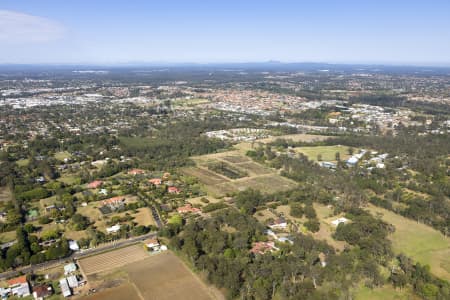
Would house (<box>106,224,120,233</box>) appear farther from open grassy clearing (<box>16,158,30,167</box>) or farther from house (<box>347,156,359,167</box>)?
house (<box>347,156,359,167</box>)

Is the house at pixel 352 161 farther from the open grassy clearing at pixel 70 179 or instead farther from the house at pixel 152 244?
the open grassy clearing at pixel 70 179

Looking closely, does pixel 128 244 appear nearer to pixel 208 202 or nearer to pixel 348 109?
pixel 208 202

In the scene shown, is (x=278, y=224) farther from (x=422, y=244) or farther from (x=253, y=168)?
(x=253, y=168)

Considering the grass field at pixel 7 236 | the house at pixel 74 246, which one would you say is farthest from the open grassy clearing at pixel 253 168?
the grass field at pixel 7 236

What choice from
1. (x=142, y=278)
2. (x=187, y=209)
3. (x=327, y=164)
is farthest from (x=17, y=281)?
(x=327, y=164)

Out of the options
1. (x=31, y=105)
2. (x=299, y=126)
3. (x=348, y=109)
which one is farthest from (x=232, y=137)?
(x=31, y=105)
